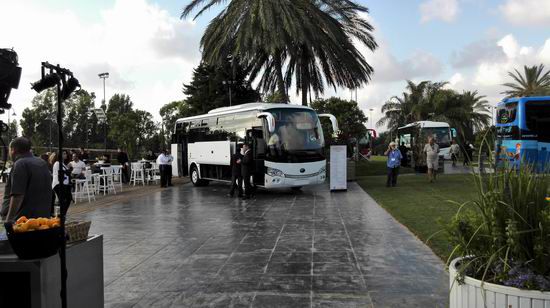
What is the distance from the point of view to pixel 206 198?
51.1ft

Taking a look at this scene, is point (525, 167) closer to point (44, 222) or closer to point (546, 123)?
point (44, 222)

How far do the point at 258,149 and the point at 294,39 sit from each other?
8.72 m

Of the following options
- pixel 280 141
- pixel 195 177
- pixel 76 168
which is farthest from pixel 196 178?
pixel 280 141

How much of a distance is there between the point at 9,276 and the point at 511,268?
3.45 meters

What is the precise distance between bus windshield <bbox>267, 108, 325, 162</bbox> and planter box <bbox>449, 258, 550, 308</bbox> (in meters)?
12.0

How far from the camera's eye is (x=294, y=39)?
2212 centimetres

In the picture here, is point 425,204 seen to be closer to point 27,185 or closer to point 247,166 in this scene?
point 247,166

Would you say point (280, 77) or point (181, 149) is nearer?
point (181, 149)

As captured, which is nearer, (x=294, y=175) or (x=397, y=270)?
(x=397, y=270)

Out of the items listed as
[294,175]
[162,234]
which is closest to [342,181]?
[294,175]

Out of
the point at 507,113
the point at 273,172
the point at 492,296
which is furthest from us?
the point at 507,113

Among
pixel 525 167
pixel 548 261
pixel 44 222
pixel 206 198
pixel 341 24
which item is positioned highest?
pixel 341 24

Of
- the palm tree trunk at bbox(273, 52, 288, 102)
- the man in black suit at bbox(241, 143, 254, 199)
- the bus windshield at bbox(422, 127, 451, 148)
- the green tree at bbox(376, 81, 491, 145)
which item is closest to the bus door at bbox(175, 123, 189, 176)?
the palm tree trunk at bbox(273, 52, 288, 102)

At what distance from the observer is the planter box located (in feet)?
9.39
